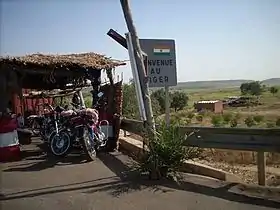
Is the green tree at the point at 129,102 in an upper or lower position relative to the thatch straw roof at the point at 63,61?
lower

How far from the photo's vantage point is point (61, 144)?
37.9 ft

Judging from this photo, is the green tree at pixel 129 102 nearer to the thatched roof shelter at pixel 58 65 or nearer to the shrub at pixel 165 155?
the thatched roof shelter at pixel 58 65

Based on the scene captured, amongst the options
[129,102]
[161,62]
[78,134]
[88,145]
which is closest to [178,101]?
[129,102]

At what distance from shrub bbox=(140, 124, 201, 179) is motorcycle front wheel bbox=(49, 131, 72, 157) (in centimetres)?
394

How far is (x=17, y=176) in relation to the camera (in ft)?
29.2

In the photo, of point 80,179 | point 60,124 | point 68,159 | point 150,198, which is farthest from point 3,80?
point 150,198

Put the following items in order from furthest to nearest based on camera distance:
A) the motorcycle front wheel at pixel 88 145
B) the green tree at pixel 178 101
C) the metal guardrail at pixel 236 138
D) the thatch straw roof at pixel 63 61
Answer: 1. the green tree at pixel 178 101
2. the thatch straw roof at pixel 63 61
3. the motorcycle front wheel at pixel 88 145
4. the metal guardrail at pixel 236 138

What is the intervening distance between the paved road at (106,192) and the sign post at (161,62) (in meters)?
2.13

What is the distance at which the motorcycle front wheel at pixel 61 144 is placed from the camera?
37.6 feet

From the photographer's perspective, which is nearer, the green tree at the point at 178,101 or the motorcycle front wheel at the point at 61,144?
the motorcycle front wheel at the point at 61,144

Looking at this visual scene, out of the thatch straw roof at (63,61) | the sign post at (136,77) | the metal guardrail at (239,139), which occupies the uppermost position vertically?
the thatch straw roof at (63,61)

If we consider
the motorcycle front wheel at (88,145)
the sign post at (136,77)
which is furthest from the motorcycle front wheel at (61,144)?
the sign post at (136,77)

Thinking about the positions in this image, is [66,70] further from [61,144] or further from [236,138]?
[236,138]

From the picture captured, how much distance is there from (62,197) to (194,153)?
2799 mm
